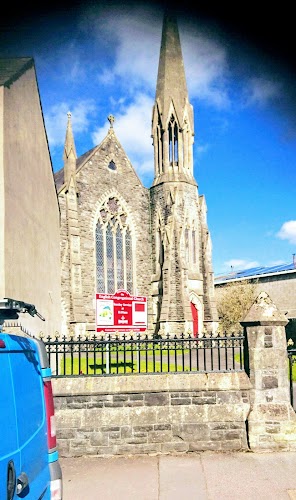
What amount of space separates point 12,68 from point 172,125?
22676 millimetres

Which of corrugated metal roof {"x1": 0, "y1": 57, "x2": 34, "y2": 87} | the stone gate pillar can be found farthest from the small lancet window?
the stone gate pillar

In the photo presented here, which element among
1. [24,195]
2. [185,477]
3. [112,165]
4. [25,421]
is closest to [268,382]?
[185,477]

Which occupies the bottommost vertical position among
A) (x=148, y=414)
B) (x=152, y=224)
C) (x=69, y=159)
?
(x=148, y=414)

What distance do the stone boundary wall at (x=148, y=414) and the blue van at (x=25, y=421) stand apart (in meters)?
3.31

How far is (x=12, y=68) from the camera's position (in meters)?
10.4

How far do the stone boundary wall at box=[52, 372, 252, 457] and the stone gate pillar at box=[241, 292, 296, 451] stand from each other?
188 mm

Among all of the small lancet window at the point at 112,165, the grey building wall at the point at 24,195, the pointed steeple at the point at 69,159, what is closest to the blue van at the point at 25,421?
the grey building wall at the point at 24,195

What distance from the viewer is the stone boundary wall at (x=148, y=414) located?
7023 millimetres

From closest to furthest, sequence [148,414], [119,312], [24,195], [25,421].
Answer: [25,421], [148,414], [119,312], [24,195]

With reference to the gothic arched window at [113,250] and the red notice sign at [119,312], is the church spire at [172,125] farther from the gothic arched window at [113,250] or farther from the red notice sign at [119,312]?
the red notice sign at [119,312]

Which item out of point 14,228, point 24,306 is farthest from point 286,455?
point 14,228

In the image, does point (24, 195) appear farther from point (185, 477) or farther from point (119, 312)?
point (185, 477)

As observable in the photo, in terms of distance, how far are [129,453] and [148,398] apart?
0.86m

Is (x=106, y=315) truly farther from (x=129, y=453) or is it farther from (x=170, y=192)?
(x=170, y=192)
